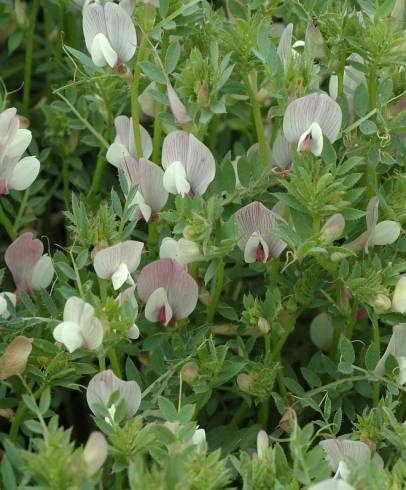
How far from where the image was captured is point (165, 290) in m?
1.14

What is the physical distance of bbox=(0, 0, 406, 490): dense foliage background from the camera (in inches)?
40.3

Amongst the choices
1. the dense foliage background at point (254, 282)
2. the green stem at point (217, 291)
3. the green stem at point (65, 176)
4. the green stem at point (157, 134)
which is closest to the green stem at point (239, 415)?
the dense foliage background at point (254, 282)

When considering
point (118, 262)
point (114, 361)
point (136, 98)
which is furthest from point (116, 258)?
point (136, 98)

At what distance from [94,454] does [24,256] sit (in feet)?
1.27

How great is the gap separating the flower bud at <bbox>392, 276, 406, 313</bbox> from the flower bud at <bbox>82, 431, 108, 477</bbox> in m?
0.38

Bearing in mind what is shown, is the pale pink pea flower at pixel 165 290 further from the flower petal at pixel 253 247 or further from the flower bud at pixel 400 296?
the flower bud at pixel 400 296

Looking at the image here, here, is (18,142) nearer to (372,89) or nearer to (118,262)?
(118,262)

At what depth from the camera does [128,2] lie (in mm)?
1243

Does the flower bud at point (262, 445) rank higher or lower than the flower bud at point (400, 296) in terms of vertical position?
lower

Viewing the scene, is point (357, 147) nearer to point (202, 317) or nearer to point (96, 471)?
point (202, 317)

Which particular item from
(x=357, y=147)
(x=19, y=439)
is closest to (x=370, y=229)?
(x=357, y=147)

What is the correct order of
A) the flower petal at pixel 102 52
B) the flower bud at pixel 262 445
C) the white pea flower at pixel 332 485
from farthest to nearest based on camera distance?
the flower petal at pixel 102 52, the flower bud at pixel 262 445, the white pea flower at pixel 332 485

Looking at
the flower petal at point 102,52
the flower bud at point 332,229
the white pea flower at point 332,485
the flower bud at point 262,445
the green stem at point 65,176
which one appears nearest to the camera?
the white pea flower at point 332,485

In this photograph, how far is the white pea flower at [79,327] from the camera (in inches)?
40.2
